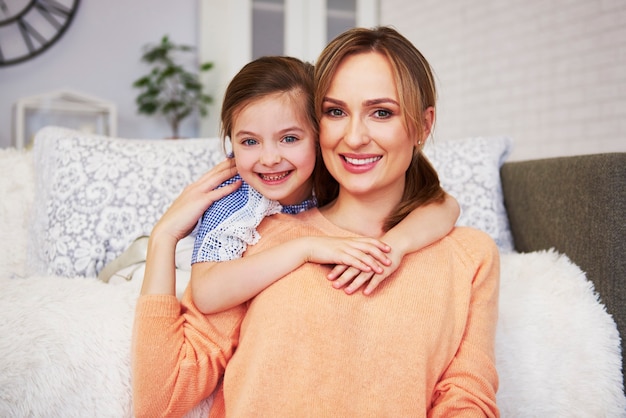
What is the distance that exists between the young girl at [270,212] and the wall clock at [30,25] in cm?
367

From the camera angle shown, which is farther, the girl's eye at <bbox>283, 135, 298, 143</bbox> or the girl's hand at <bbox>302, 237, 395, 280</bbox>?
the girl's eye at <bbox>283, 135, 298, 143</bbox>

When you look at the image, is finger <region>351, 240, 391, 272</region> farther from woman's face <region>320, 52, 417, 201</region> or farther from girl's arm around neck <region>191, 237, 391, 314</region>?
woman's face <region>320, 52, 417, 201</region>

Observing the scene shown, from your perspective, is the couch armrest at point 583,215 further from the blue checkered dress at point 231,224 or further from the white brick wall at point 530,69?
the white brick wall at point 530,69

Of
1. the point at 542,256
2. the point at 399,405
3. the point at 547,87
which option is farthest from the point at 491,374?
the point at 547,87

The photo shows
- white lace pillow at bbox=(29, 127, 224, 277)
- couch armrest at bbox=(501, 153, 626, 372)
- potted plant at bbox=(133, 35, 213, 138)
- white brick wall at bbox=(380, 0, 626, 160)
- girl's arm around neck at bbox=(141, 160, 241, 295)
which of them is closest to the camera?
girl's arm around neck at bbox=(141, 160, 241, 295)

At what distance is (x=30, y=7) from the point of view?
409cm

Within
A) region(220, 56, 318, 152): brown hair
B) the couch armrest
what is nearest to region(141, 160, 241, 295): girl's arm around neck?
region(220, 56, 318, 152): brown hair

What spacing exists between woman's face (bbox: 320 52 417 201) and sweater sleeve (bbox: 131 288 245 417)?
0.32 meters

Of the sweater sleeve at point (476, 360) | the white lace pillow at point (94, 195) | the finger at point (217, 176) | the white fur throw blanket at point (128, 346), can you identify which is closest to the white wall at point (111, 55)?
the white lace pillow at point (94, 195)

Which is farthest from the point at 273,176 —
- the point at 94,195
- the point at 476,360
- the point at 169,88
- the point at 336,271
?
the point at 169,88

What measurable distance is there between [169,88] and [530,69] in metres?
2.63

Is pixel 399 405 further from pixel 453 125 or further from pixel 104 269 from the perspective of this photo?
pixel 453 125

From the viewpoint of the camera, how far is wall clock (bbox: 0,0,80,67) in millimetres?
4023

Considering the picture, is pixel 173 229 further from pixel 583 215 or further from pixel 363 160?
pixel 583 215
